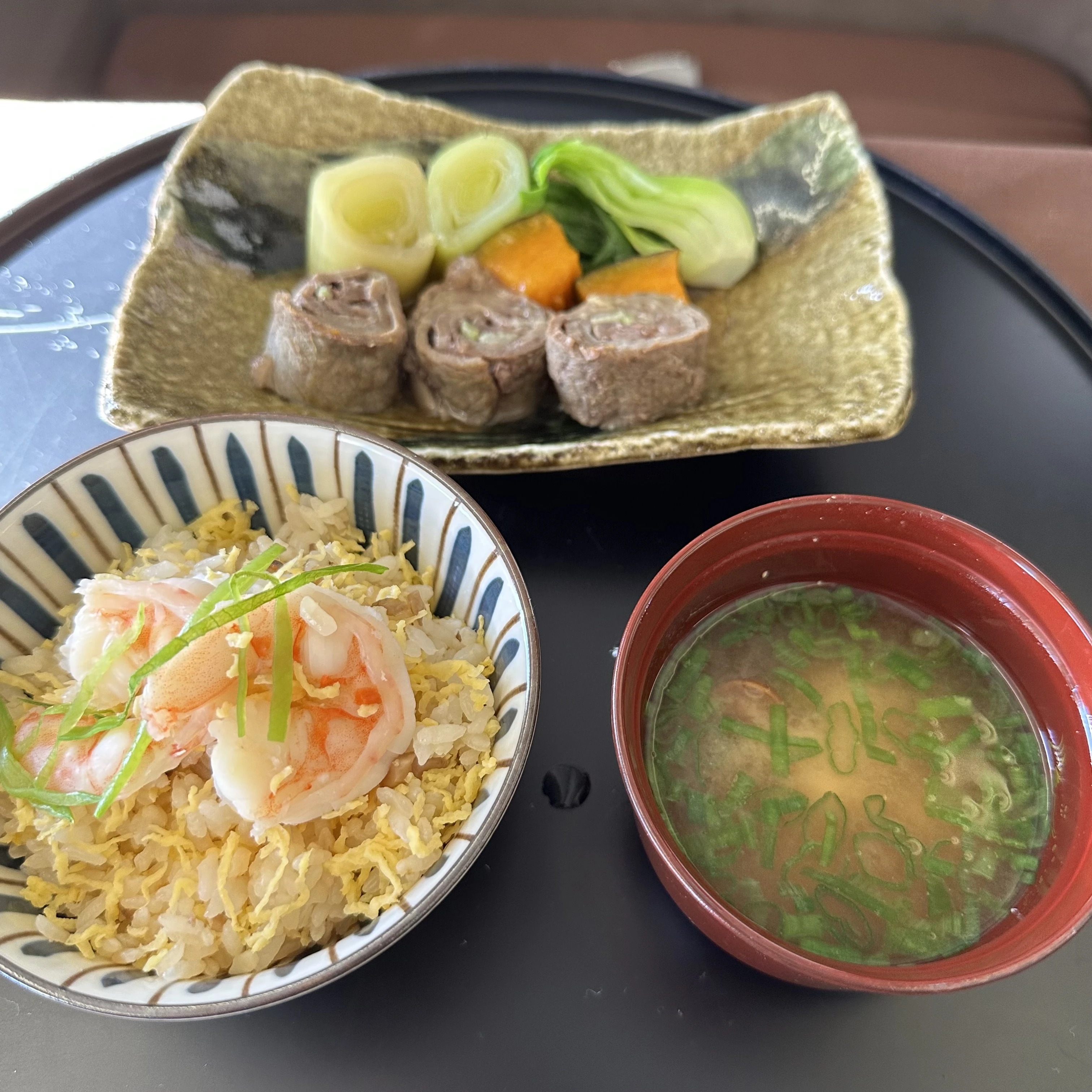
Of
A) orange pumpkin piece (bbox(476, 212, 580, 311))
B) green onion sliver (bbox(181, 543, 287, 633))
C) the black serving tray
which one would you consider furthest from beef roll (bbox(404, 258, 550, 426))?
green onion sliver (bbox(181, 543, 287, 633))

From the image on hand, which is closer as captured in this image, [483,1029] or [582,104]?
[483,1029]

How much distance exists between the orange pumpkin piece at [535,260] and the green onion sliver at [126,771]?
2.97 ft

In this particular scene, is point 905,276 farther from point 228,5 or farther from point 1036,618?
point 228,5

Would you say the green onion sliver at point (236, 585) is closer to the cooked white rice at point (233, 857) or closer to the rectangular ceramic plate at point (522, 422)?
the cooked white rice at point (233, 857)

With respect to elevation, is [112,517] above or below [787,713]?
above

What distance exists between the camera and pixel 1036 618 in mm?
834

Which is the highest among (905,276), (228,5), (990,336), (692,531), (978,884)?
(228,5)

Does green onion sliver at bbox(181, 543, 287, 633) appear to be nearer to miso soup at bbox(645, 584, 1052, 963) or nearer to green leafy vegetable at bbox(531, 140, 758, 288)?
miso soup at bbox(645, 584, 1052, 963)

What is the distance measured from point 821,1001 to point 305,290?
3.72 ft

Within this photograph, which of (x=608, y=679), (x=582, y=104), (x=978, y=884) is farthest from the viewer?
(x=582, y=104)

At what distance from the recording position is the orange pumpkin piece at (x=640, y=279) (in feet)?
4.54

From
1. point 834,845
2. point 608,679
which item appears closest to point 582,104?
point 608,679

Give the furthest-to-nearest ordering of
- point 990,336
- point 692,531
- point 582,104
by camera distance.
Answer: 1. point 582,104
2. point 990,336
3. point 692,531

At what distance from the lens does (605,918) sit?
90cm
